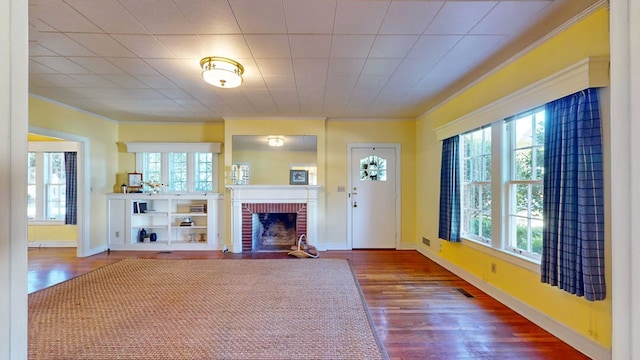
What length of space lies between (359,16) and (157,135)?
4.83 m

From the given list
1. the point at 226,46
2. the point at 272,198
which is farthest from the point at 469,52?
the point at 272,198

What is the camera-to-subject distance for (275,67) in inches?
116

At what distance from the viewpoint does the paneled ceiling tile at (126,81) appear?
3172mm

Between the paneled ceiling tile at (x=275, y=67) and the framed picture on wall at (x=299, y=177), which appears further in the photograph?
the framed picture on wall at (x=299, y=177)

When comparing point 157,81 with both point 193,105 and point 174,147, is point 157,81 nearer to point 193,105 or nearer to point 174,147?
point 193,105

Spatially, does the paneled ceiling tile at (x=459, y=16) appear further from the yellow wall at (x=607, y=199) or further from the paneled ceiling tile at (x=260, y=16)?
the paneled ceiling tile at (x=260, y=16)

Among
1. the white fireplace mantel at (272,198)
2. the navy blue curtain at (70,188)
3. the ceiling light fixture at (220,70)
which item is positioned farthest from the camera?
the navy blue curtain at (70,188)

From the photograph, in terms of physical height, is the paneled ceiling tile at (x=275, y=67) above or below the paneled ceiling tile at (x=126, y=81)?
above

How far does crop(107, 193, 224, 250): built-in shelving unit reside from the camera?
5184 millimetres

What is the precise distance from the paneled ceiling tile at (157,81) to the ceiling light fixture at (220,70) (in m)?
0.71

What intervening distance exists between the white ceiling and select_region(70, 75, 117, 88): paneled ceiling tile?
12 millimetres

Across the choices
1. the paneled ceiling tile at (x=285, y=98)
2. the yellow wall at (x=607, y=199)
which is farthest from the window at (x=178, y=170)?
the yellow wall at (x=607, y=199)

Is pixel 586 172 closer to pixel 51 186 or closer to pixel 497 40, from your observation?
pixel 497 40
